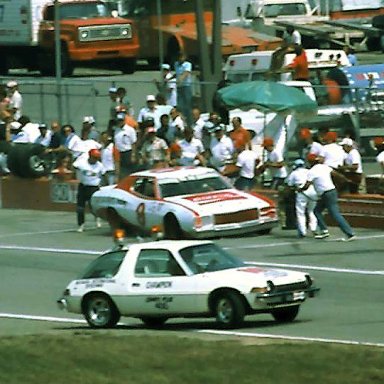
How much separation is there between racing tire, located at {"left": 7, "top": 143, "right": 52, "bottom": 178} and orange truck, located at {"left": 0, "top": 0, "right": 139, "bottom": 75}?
34.3 ft

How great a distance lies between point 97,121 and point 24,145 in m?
2.75

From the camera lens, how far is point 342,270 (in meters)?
25.6

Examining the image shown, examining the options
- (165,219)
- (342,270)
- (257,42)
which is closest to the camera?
(342,270)

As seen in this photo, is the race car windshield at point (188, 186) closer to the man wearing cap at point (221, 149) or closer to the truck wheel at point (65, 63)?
the man wearing cap at point (221, 149)

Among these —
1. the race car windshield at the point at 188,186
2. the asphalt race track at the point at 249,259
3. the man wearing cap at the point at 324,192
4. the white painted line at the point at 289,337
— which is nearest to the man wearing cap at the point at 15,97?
the asphalt race track at the point at 249,259

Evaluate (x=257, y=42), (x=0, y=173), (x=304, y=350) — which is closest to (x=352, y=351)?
(x=304, y=350)

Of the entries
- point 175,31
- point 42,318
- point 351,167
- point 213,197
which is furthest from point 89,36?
point 42,318

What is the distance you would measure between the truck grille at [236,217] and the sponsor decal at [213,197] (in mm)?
307

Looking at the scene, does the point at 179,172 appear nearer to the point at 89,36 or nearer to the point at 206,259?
the point at 206,259

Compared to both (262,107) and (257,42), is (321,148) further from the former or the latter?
(257,42)

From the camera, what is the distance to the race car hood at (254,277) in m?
19.8

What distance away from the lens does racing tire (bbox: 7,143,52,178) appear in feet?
114

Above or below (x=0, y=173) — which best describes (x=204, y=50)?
above

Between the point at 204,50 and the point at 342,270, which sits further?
the point at 204,50
